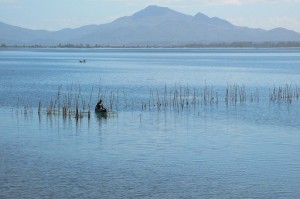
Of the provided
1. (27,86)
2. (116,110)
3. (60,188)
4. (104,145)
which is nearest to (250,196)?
(60,188)

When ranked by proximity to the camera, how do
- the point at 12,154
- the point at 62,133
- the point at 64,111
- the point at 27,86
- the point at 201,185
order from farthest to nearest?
1. the point at 27,86
2. the point at 64,111
3. the point at 62,133
4. the point at 12,154
5. the point at 201,185

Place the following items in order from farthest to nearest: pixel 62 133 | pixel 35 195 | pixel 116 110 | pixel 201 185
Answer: pixel 116 110 < pixel 62 133 < pixel 201 185 < pixel 35 195

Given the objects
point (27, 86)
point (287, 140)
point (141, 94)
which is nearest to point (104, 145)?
point (287, 140)

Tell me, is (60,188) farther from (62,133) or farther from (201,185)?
(62,133)

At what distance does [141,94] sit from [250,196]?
31.8 m

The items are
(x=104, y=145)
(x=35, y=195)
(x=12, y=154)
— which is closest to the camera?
(x=35, y=195)

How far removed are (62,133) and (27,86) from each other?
28572mm

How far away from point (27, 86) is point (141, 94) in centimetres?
1277

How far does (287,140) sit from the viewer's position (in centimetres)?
2811

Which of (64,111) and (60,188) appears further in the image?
(64,111)

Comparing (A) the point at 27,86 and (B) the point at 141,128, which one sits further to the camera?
(A) the point at 27,86

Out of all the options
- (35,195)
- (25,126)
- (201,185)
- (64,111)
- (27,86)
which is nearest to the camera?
(35,195)

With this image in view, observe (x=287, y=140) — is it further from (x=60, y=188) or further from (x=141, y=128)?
(x=60, y=188)

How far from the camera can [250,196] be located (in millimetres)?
18516
